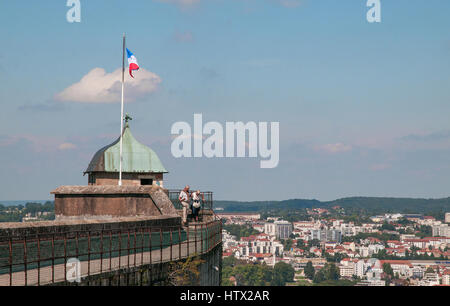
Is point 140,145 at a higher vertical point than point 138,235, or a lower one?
higher

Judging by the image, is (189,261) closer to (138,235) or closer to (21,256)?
(138,235)

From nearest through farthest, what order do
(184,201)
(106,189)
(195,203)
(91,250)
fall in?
(91,250)
(184,201)
(195,203)
(106,189)

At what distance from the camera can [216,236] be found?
2659cm

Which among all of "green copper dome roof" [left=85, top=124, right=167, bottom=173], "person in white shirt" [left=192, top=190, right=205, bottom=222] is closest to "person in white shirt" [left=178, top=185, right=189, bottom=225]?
"person in white shirt" [left=192, top=190, right=205, bottom=222]

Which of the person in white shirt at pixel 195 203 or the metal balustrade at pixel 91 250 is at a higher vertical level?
the person in white shirt at pixel 195 203

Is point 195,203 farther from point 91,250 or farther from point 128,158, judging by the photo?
point 91,250

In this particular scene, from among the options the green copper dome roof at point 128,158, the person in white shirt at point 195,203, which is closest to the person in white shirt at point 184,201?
the person in white shirt at point 195,203

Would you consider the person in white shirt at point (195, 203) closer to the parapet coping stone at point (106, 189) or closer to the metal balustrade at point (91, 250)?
the parapet coping stone at point (106, 189)

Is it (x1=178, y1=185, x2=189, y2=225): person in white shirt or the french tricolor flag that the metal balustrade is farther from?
the french tricolor flag

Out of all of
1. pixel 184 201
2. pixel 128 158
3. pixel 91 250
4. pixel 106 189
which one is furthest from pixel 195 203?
pixel 91 250

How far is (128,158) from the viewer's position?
33.1 m

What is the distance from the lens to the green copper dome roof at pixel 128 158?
32.8 metres
